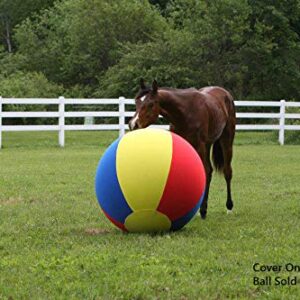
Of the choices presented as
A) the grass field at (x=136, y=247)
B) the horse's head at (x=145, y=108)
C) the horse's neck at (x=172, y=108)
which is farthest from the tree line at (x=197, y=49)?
the horse's head at (x=145, y=108)

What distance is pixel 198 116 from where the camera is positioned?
26.8 ft

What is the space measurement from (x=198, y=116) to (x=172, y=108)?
38cm

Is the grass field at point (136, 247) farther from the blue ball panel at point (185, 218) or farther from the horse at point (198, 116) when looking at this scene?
the horse at point (198, 116)

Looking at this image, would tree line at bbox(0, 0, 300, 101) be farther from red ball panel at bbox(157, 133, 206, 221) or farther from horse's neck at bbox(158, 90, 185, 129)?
red ball panel at bbox(157, 133, 206, 221)

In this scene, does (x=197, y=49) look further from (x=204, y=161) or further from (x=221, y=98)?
(x=204, y=161)

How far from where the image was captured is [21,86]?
1193 inches

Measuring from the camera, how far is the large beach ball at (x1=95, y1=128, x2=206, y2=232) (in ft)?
22.2

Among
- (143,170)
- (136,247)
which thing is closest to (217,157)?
(143,170)

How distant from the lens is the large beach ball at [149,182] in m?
6.78

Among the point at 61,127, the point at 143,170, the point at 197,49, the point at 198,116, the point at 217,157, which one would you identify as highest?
the point at 197,49

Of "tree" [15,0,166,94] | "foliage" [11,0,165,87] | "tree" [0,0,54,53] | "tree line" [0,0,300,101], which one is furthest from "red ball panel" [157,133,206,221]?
"tree" [0,0,54,53]

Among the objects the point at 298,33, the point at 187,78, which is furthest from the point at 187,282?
the point at 298,33

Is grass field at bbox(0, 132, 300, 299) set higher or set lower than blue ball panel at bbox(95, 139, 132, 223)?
lower

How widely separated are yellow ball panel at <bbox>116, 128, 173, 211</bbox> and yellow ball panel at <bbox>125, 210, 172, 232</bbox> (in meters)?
0.08
